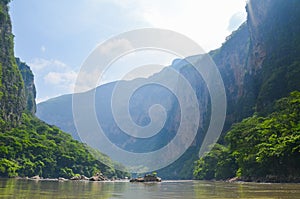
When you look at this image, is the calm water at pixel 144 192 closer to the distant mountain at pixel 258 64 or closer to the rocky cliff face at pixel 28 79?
the distant mountain at pixel 258 64

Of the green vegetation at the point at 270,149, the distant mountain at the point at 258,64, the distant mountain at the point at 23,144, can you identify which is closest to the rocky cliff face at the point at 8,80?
the distant mountain at the point at 23,144

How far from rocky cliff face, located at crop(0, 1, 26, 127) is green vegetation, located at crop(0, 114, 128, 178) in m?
3.86

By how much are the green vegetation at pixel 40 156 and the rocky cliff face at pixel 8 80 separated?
152 inches

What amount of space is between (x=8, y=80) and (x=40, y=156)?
76.7 feet

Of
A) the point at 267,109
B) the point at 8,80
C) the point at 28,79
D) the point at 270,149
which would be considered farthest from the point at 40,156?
the point at 28,79

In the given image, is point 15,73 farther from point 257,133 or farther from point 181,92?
point 181,92

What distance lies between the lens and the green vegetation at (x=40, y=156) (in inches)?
2322

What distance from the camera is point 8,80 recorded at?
81.0 metres

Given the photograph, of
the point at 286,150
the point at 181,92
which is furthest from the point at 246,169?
the point at 181,92

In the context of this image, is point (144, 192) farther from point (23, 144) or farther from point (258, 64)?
point (258, 64)

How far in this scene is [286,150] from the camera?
32.9 metres

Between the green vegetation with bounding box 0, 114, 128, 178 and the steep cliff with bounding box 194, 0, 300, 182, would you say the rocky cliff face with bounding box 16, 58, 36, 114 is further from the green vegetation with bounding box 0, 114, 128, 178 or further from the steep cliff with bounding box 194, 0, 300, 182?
the steep cliff with bounding box 194, 0, 300, 182

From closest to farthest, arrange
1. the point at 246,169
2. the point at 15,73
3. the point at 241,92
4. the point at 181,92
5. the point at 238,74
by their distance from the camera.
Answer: the point at 246,169, the point at 15,73, the point at 241,92, the point at 238,74, the point at 181,92

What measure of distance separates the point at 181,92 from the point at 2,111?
333 feet
